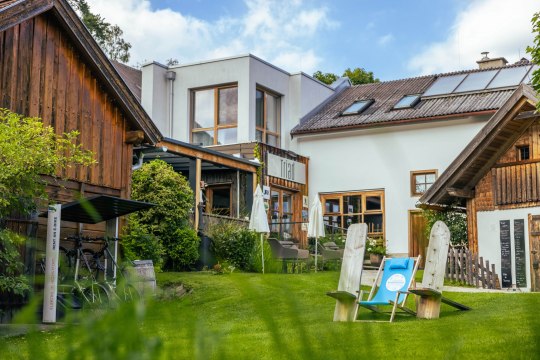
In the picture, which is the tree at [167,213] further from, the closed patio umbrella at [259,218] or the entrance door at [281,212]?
the entrance door at [281,212]

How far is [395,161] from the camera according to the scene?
24609 millimetres

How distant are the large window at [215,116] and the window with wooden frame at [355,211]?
3.68 m

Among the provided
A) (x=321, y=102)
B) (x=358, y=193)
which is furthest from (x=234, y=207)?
(x=321, y=102)

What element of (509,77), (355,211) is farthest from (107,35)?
(509,77)

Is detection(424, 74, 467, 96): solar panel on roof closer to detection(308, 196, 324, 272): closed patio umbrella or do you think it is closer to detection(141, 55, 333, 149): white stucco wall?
detection(141, 55, 333, 149): white stucco wall

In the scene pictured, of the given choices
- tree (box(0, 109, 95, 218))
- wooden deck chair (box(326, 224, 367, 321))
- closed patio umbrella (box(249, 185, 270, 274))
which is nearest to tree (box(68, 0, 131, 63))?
closed patio umbrella (box(249, 185, 270, 274))

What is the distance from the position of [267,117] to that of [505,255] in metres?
9.60

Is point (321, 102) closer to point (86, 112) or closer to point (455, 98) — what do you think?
point (455, 98)

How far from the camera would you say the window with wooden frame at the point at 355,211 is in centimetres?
2602

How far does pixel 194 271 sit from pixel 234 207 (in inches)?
193

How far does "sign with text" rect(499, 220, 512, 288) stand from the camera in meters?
19.8

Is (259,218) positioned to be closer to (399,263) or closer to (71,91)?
(71,91)

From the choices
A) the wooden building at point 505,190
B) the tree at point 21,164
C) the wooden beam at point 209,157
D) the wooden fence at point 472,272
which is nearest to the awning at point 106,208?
the tree at point 21,164

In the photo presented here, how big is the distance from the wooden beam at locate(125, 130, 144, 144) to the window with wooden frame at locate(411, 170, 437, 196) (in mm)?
11346
